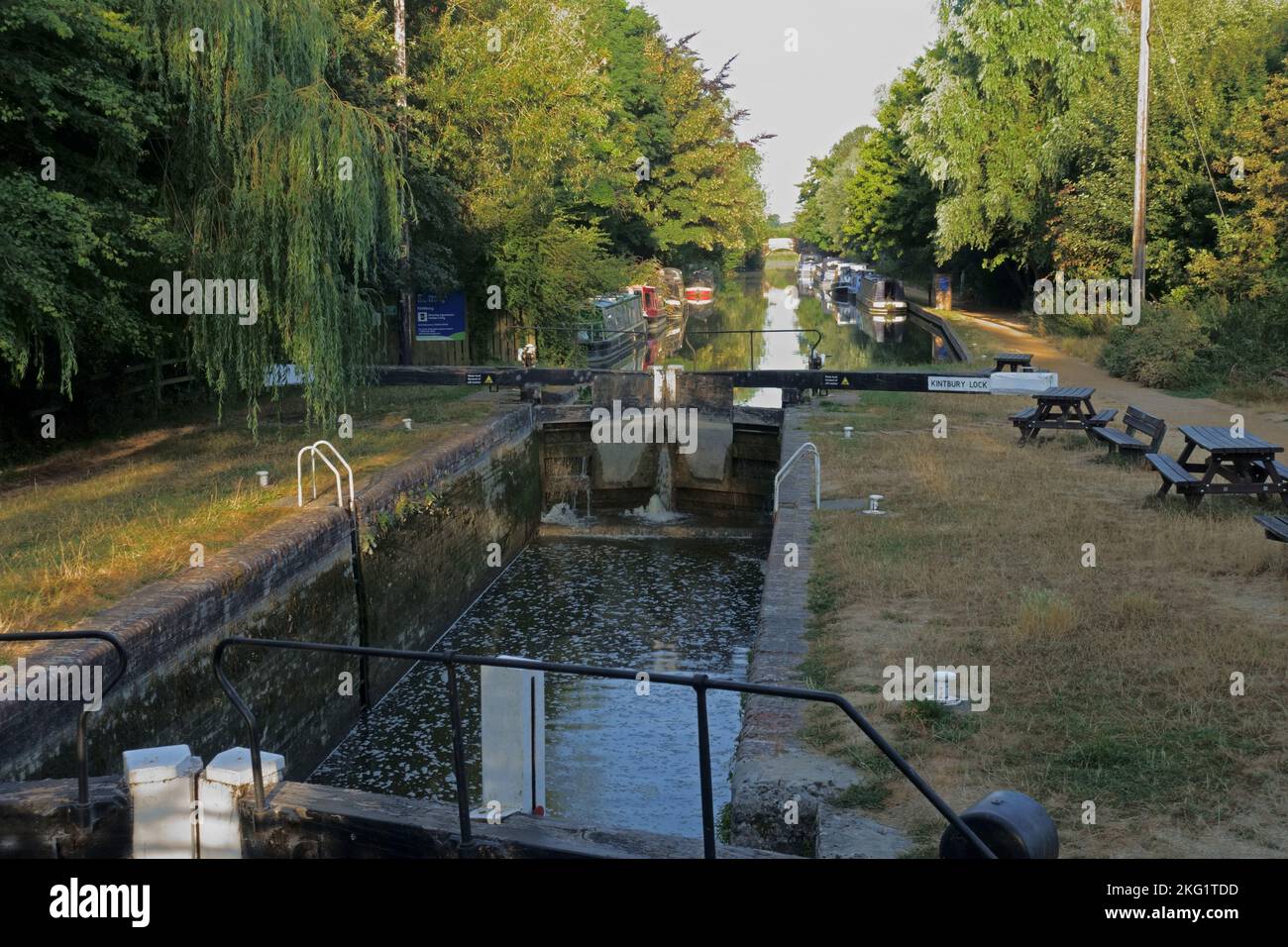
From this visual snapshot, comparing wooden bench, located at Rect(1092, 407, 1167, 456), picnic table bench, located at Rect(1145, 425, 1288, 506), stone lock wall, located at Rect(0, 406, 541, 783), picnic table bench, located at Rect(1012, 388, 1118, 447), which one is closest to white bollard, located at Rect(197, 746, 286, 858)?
stone lock wall, located at Rect(0, 406, 541, 783)

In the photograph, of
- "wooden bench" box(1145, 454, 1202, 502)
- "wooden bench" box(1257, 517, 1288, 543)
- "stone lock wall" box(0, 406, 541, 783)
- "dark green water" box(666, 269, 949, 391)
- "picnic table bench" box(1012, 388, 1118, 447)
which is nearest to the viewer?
"stone lock wall" box(0, 406, 541, 783)

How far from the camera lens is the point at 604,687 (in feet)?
44.1

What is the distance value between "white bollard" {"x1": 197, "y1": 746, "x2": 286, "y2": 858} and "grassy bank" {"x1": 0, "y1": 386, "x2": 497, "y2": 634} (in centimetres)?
345

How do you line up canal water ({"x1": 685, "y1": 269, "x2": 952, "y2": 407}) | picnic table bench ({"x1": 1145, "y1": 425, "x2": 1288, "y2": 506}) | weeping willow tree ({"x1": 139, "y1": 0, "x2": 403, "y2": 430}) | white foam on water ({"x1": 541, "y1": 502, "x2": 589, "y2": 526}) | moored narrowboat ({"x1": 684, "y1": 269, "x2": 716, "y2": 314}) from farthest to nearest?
moored narrowboat ({"x1": 684, "y1": 269, "x2": 716, "y2": 314}) → canal water ({"x1": 685, "y1": 269, "x2": 952, "y2": 407}) → white foam on water ({"x1": 541, "y1": 502, "x2": 589, "y2": 526}) → weeping willow tree ({"x1": 139, "y1": 0, "x2": 403, "y2": 430}) → picnic table bench ({"x1": 1145, "y1": 425, "x2": 1288, "y2": 506})

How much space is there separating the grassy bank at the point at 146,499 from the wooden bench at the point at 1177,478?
8.71 m

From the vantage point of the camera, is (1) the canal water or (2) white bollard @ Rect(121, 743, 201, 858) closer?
(2) white bollard @ Rect(121, 743, 201, 858)

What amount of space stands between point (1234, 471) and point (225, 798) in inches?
439

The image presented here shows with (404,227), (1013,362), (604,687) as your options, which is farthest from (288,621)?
(1013,362)

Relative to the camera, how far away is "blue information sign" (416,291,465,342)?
31.6 m

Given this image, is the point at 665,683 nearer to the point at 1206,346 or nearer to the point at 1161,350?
the point at 1161,350

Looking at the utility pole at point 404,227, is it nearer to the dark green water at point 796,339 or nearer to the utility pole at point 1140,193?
the dark green water at point 796,339

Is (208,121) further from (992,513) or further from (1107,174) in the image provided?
(1107,174)

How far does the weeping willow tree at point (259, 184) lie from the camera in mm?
15094

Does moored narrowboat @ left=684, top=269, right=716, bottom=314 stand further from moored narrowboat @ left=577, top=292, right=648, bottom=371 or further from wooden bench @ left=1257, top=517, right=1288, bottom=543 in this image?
wooden bench @ left=1257, top=517, right=1288, bottom=543
